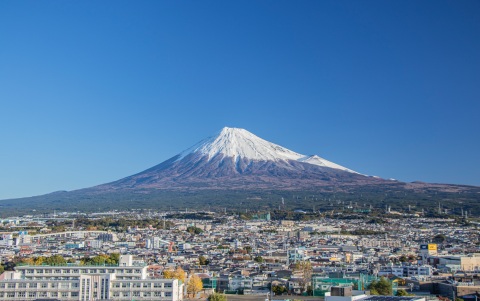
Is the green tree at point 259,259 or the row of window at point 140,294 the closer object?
the row of window at point 140,294

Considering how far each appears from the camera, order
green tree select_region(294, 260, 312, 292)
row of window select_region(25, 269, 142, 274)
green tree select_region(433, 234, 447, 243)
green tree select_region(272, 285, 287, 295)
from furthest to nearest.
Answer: green tree select_region(433, 234, 447, 243), green tree select_region(294, 260, 312, 292), green tree select_region(272, 285, 287, 295), row of window select_region(25, 269, 142, 274)

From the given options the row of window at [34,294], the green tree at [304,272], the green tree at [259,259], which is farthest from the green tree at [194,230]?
the row of window at [34,294]

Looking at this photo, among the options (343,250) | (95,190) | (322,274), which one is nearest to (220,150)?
(95,190)

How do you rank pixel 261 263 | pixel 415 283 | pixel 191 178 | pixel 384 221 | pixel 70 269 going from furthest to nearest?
pixel 191 178
pixel 384 221
pixel 261 263
pixel 415 283
pixel 70 269

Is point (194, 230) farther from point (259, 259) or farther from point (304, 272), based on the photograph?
point (304, 272)

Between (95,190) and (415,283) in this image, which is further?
(95,190)

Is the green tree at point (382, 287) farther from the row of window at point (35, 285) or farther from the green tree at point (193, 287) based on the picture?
the row of window at point (35, 285)

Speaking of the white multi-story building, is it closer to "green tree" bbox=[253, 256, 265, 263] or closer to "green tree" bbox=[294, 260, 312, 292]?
"green tree" bbox=[294, 260, 312, 292]

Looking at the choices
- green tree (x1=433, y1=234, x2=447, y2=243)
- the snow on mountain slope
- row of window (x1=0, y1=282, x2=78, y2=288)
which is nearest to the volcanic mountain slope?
the snow on mountain slope

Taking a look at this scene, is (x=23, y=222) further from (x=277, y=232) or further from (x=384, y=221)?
(x=384, y=221)
